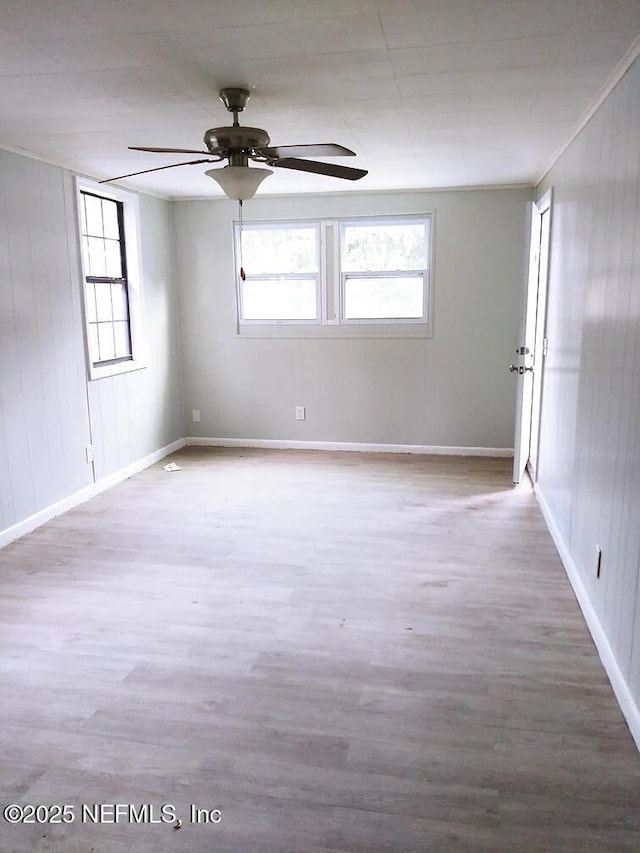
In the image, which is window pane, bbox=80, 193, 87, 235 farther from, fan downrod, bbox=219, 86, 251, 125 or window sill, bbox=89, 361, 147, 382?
fan downrod, bbox=219, 86, 251, 125

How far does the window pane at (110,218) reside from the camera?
5074mm

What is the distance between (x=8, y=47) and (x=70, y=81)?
398mm

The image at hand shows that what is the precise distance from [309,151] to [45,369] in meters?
2.40

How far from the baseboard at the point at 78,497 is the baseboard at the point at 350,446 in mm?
383

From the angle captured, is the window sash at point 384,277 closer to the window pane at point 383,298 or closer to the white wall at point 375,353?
the window pane at point 383,298

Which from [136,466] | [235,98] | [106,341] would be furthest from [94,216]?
[235,98]

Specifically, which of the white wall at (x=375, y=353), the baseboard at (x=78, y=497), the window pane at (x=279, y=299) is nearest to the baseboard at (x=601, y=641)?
the white wall at (x=375, y=353)

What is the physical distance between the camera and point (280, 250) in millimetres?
5891

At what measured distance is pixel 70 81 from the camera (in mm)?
2674

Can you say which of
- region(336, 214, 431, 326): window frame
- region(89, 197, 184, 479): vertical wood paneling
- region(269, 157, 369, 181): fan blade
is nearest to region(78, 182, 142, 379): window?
region(89, 197, 184, 479): vertical wood paneling

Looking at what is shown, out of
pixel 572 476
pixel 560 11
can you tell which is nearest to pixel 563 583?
pixel 572 476

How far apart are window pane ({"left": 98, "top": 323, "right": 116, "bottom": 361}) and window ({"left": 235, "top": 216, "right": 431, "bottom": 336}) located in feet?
4.18

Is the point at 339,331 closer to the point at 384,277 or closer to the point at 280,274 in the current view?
the point at 384,277

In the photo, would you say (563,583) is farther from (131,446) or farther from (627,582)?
(131,446)
